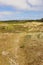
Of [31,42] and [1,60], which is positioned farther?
[31,42]

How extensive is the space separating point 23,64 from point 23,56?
231 cm

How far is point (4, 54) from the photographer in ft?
82.0

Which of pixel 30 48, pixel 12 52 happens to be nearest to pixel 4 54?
pixel 12 52

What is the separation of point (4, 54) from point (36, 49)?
451cm

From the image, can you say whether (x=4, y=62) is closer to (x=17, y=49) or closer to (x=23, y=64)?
(x=23, y=64)

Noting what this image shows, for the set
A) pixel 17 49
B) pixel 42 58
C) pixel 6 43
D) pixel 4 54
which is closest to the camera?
pixel 42 58

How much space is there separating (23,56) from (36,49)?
2.87 m

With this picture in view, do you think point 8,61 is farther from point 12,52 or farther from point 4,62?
point 12,52

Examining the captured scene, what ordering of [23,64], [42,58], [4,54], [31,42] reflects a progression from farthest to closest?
[31,42], [4,54], [42,58], [23,64]

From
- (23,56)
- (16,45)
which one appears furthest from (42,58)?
(16,45)

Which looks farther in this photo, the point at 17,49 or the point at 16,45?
the point at 16,45

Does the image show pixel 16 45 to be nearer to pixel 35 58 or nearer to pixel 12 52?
pixel 12 52

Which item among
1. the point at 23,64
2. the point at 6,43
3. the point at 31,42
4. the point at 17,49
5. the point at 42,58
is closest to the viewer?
the point at 23,64

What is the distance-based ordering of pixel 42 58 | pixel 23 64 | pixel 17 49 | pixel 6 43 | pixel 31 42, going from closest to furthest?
pixel 23 64 → pixel 42 58 → pixel 17 49 → pixel 31 42 → pixel 6 43
